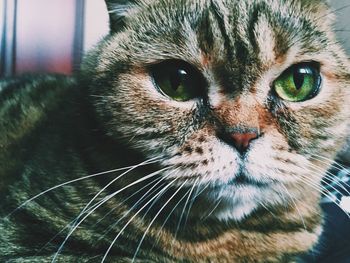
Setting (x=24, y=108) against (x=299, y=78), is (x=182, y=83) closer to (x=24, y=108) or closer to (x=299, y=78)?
(x=299, y=78)

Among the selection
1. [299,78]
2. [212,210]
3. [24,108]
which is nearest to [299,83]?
[299,78]

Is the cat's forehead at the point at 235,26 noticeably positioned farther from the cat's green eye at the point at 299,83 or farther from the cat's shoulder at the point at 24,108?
the cat's shoulder at the point at 24,108

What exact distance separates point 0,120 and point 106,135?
17.1 inches

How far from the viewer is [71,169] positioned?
2.66 ft

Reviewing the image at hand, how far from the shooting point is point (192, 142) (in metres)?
0.67

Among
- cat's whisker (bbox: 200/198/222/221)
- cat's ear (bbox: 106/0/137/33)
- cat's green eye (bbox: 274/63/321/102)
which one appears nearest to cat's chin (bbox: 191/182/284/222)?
cat's whisker (bbox: 200/198/222/221)

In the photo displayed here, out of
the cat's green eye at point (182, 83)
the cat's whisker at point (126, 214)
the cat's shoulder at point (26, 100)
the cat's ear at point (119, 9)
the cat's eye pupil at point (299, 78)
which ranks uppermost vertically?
the cat's ear at point (119, 9)

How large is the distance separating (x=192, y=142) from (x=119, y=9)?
0.29 meters

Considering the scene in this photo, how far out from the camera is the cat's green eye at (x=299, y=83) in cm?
73

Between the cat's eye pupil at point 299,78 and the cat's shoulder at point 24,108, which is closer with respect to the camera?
the cat's eye pupil at point 299,78

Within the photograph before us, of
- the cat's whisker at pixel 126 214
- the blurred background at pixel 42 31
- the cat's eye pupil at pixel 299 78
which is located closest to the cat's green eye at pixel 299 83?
the cat's eye pupil at pixel 299 78

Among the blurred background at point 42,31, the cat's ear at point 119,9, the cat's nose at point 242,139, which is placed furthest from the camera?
the blurred background at point 42,31

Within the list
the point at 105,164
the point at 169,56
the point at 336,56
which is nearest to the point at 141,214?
the point at 105,164

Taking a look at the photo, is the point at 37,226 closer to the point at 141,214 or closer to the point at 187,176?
the point at 141,214
